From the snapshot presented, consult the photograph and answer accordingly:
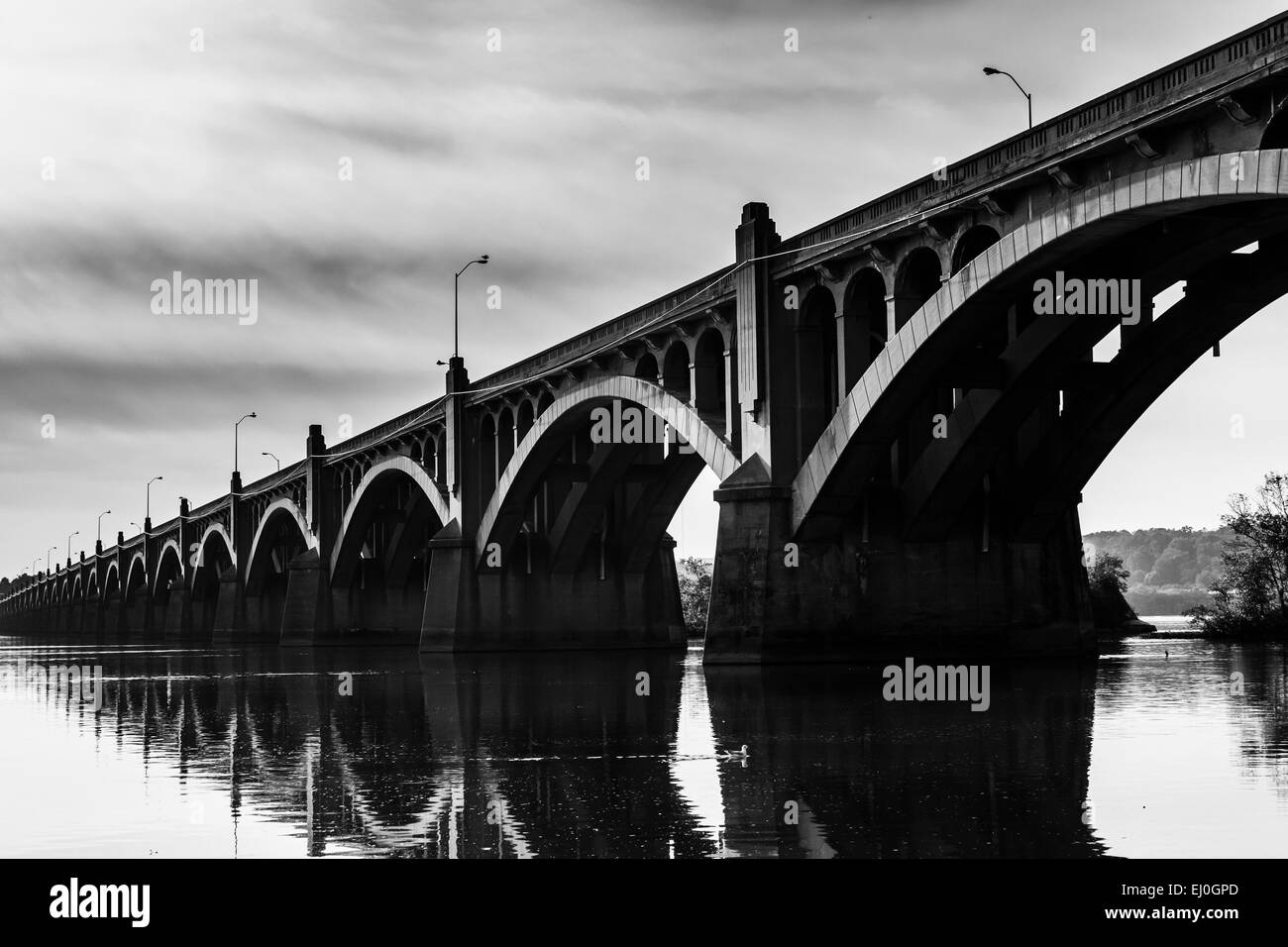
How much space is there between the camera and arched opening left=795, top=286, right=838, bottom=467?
39812mm

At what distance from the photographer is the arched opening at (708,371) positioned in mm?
45031

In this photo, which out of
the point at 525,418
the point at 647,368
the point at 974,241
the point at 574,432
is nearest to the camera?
the point at 974,241

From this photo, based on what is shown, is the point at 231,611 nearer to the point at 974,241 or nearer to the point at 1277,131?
the point at 974,241

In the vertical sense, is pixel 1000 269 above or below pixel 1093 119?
below

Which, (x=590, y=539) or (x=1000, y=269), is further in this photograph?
(x=590, y=539)

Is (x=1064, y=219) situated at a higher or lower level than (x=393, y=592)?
higher

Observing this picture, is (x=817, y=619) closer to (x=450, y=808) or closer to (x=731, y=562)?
(x=731, y=562)

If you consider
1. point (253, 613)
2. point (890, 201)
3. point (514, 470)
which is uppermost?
point (890, 201)

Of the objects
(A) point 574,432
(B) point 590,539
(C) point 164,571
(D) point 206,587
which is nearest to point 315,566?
(B) point 590,539

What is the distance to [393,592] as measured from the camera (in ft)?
286

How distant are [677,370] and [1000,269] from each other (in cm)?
1886

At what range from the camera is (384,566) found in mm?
87125
